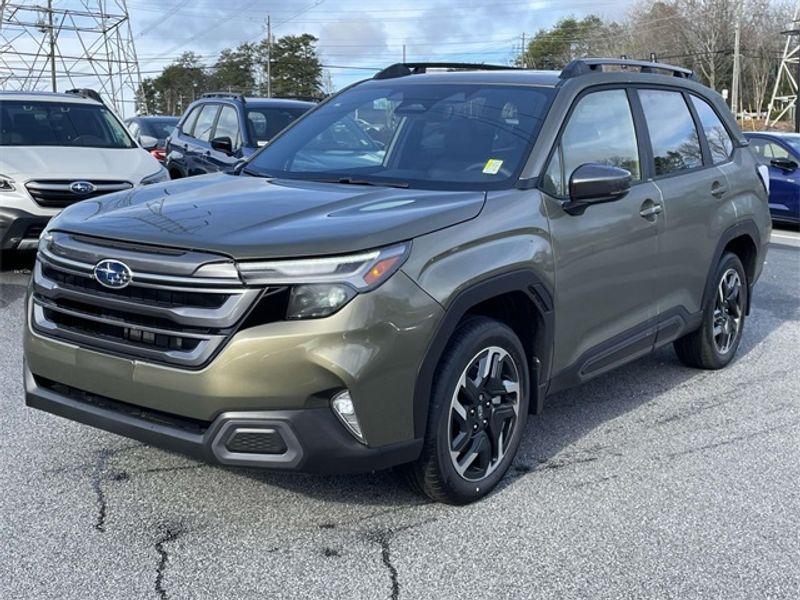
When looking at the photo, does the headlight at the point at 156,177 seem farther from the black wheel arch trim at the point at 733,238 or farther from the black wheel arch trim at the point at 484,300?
the black wheel arch trim at the point at 484,300

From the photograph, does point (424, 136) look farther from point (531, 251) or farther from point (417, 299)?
point (417, 299)

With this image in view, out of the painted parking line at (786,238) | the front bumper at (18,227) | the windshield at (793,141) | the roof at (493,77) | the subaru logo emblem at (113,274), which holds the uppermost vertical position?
the roof at (493,77)

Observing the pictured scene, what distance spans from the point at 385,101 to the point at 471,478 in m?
2.22

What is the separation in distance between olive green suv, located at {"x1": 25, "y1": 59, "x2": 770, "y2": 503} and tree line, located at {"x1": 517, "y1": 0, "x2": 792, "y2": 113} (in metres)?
58.7

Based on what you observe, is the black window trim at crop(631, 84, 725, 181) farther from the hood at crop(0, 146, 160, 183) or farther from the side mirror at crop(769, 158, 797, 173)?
the side mirror at crop(769, 158, 797, 173)

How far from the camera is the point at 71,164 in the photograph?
9023mm

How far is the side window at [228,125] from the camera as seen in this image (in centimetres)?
1118

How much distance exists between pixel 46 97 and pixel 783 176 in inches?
426

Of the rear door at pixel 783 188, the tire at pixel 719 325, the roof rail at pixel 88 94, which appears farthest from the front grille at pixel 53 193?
the rear door at pixel 783 188

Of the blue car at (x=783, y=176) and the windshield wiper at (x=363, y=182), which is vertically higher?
the windshield wiper at (x=363, y=182)

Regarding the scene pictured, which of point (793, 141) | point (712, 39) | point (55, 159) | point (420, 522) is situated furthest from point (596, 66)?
point (712, 39)

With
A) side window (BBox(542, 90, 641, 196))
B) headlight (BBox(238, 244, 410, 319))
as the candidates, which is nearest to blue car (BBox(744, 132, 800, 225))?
side window (BBox(542, 90, 641, 196))

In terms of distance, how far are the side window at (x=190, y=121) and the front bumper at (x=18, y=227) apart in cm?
444

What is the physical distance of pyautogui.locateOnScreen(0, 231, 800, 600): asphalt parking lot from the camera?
10.7 ft
